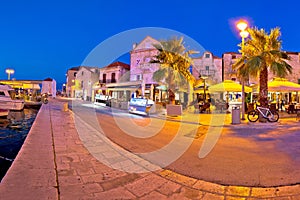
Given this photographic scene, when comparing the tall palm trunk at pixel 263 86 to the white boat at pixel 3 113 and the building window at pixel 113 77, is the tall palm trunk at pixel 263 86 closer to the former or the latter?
the white boat at pixel 3 113

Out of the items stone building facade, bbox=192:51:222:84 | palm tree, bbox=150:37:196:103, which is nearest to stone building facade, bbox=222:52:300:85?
stone building facade, bbox=192:51:222:84

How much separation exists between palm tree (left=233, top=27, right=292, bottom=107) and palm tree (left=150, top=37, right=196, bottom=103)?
6.47 metres

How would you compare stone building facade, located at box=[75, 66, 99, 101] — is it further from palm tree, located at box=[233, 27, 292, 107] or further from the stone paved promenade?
the stone paved promenade

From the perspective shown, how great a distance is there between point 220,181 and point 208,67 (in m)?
31.3

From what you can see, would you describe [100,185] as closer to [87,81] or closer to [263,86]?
[263,86]

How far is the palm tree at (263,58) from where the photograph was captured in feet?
37.6

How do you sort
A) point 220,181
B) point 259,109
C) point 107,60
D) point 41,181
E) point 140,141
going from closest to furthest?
point 41,181 < point 220,181 < point 140,141 < point 259,109 < point 107,60

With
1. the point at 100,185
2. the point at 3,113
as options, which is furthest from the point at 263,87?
the point at 3,113

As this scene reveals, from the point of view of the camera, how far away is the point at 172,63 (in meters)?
18.6

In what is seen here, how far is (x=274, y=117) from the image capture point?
1262 cm

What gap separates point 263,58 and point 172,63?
8.29 meters

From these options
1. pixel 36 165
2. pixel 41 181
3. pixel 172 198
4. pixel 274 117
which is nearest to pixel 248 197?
pixel 172 198

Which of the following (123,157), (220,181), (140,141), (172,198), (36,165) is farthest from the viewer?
(140,141)

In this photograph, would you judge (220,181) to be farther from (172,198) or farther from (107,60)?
(107,60)
